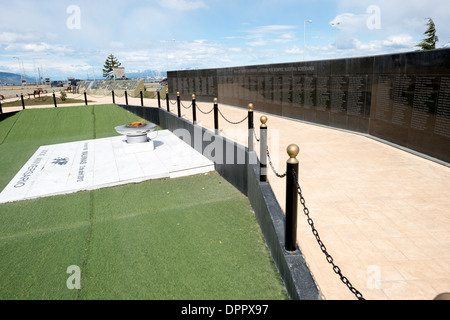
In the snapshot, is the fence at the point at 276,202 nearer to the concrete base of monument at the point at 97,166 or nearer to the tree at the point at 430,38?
the concrete base of monument at the point at 97,166

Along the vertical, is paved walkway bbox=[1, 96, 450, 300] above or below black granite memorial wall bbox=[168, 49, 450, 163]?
below

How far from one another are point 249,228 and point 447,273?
297cm

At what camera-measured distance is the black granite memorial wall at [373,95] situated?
6.93m

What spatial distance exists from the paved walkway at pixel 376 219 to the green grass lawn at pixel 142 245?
33.5 inches

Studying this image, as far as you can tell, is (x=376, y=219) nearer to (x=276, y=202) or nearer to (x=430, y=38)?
(x=276, y=202)

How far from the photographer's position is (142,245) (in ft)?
17.6

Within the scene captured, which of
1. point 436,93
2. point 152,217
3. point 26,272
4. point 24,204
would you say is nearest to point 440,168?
point 436,93

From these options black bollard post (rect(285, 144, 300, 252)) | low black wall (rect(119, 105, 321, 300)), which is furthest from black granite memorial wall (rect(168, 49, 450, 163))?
black bollard post (rect(285, 144, 300, 252))

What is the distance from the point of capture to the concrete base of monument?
845 centimetres

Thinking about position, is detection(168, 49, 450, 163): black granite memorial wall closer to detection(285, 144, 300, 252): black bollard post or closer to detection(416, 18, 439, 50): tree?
detection(285, 144, 300, 252): black bollard post

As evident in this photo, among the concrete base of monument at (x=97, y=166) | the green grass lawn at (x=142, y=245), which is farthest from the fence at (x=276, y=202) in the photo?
the concrete base of monument at (x=97, y=166)

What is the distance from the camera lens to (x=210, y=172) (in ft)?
31.1

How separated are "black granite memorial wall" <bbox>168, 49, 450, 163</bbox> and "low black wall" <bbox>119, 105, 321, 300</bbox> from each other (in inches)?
157
